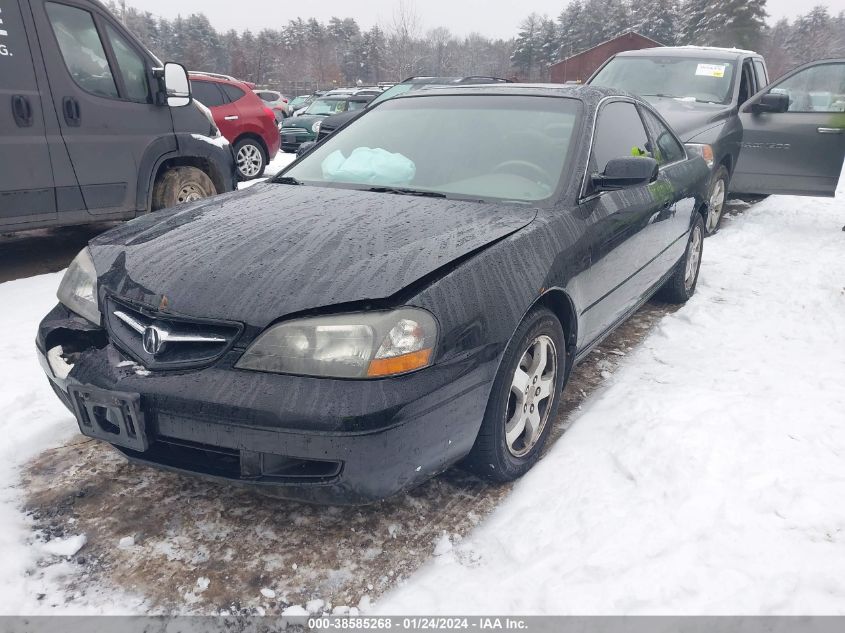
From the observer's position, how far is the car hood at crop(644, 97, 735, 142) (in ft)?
20.4

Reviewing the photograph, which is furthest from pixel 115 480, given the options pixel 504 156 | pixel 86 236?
pixel 86 236

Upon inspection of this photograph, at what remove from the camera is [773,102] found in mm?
6711

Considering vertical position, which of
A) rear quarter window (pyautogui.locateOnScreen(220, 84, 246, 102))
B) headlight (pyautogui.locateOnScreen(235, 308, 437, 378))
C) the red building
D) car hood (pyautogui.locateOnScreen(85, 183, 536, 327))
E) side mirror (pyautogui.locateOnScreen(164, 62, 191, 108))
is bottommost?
headlight (pyautogui.locateOnScreen(235, 308, 437, 378))

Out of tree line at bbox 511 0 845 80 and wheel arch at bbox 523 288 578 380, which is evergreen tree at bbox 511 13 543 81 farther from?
wheel arch at bbox 523 288 578 380

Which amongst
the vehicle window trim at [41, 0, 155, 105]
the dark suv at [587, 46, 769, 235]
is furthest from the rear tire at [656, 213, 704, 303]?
the vehicle window trim at [41, 0, 155, 105]

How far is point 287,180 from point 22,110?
2488mm

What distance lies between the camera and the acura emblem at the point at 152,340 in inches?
77.7

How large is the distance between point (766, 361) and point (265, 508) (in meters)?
2.94

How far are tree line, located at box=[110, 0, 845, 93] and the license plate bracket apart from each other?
44.0 m

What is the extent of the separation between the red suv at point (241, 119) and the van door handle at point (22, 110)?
534 cm

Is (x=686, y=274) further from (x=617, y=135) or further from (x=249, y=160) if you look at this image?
(x=249, y=160)

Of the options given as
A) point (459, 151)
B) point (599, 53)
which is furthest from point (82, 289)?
point (599, 53)

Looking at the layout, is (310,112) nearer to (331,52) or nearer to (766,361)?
(766,361)

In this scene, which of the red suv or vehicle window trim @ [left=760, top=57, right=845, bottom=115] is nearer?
vehicle window trim @ [left=760, top=57, right=845, bottom=115]
